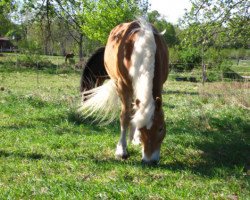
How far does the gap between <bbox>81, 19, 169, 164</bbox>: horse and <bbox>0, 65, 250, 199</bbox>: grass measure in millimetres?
360

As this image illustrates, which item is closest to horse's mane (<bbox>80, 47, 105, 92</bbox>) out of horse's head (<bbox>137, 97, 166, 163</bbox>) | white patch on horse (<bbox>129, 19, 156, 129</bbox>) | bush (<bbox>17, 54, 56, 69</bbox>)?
white patch on horse (<bbox>129, 19, 156, 129</bbox>)

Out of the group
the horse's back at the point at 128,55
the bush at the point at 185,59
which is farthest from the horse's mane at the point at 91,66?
the bush at the point at 185,59

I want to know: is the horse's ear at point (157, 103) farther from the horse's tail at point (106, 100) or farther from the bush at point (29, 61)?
the bush at point (29, 61)

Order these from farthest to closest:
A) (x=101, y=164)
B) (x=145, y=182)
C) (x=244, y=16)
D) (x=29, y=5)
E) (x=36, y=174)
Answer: (x=29, y=5) → (x=244, y=16) → (x=101, y=164) → (x=36, y=174) → (x=145, y=182)

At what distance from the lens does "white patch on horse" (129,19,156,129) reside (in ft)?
14.6

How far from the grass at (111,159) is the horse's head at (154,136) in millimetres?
147

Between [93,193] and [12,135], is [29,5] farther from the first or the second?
[93,193]

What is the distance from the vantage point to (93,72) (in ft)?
28.0

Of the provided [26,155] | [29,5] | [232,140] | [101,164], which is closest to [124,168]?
[101,164]

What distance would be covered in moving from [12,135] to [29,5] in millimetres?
3962

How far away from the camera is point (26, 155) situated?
5.13 m

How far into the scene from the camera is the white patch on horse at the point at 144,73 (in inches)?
A: 175

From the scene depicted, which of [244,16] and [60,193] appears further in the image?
[244,16]

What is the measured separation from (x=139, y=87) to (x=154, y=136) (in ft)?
2.29
